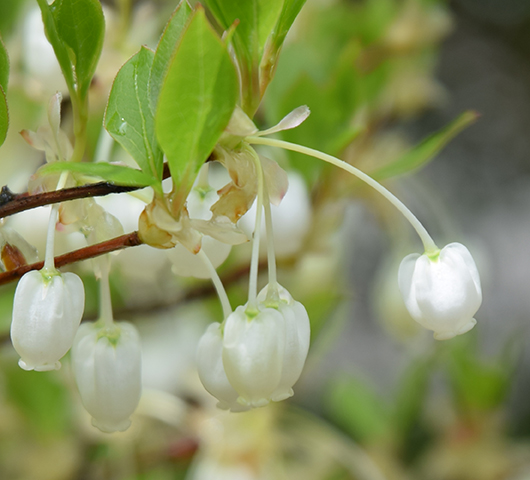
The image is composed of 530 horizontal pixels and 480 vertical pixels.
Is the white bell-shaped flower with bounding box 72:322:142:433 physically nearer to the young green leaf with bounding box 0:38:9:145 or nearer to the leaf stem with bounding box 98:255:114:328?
the leaf stem with bounding box 98:255:114:328

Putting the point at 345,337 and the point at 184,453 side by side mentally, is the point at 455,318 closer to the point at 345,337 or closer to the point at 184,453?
the point at 184,453

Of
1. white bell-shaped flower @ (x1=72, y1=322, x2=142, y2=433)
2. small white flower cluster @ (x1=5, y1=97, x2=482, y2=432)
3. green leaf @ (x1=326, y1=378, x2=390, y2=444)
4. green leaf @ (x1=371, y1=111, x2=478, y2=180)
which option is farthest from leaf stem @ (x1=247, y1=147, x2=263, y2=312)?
green leaf @ (x1=326, y1=378, x2=390, y2=444)

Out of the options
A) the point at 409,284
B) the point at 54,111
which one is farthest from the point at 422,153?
the point at 54,111

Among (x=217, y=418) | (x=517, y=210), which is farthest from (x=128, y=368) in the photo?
(x=517, y=210)

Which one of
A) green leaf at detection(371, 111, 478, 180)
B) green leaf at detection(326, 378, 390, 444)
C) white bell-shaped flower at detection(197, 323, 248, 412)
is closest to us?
white bell-shaped flower at detection(197, 323, 248, 412)

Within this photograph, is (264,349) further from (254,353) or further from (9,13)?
(9,13)
